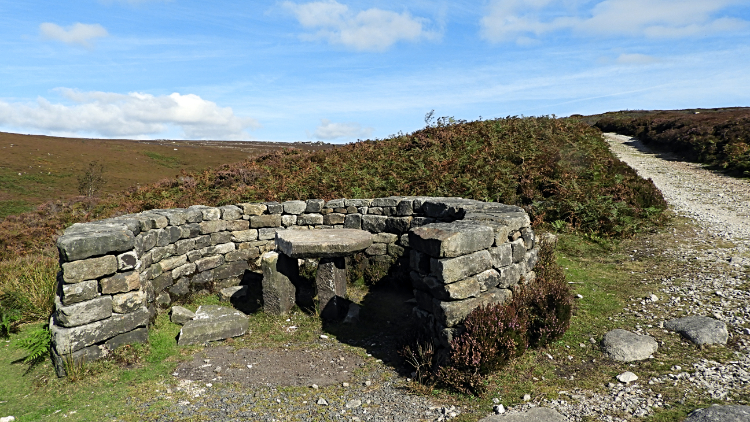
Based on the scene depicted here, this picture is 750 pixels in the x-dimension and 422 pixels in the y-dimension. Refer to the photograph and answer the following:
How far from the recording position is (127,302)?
5.81 metres

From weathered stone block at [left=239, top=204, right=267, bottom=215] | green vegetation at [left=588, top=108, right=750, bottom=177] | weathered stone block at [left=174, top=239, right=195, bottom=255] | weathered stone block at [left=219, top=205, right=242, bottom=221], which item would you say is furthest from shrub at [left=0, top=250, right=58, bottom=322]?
green vegetation at [left=588, top=108, right=750, bottom=177]

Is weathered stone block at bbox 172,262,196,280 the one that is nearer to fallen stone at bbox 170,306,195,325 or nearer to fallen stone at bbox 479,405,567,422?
fallen stone at bbox 170,306,195,325

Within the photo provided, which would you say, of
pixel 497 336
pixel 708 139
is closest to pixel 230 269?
pixel 497 336

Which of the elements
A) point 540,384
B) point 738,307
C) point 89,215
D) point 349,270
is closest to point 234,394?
point 540,384

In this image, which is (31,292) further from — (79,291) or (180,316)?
(79,291)

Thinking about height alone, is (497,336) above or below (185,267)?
below

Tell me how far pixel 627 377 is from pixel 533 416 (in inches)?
55.4

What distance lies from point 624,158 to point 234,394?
2320 cm

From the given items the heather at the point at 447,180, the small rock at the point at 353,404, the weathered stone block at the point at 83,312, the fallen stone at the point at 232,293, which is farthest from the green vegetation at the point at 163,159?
the small rock at the point at 353,404

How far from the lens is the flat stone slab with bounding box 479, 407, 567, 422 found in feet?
12.9

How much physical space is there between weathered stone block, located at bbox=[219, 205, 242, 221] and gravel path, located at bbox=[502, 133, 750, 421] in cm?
704

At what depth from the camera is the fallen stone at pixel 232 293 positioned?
8.25 m

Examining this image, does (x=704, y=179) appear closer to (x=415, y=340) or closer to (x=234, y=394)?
A: (x=415, y=340)

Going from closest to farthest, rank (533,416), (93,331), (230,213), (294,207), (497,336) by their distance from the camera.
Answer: (533,416) < (497,336) < (93,331) < (230,213) < (294,207)
